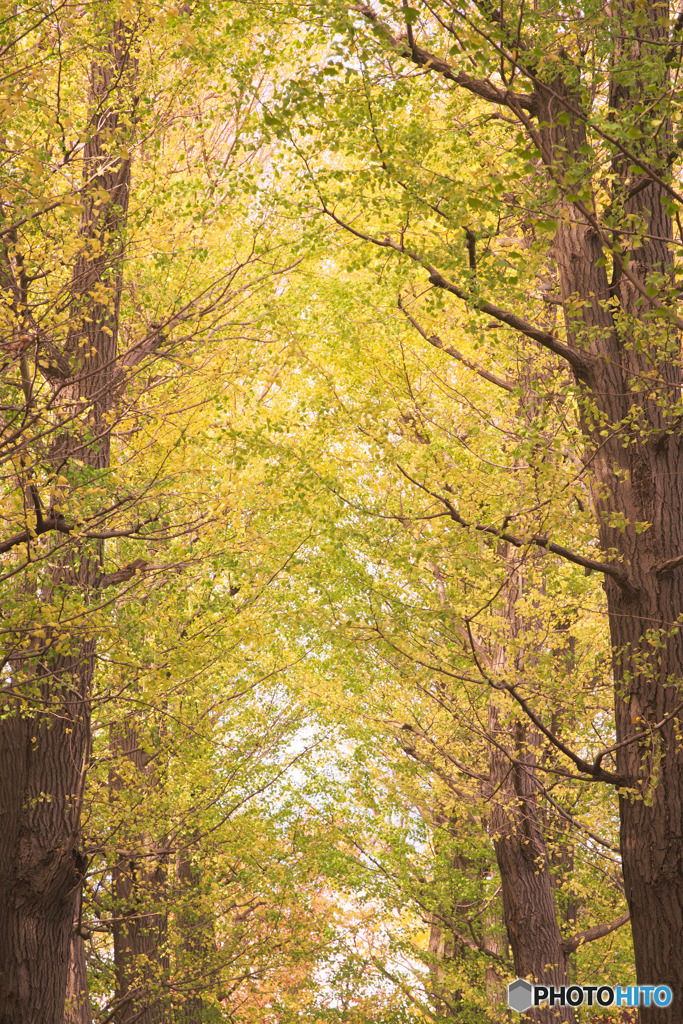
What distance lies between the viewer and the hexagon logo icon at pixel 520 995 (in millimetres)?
7996

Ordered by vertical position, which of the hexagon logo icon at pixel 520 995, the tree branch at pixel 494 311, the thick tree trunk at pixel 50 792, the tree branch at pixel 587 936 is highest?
the tree branch at pixel 494 311

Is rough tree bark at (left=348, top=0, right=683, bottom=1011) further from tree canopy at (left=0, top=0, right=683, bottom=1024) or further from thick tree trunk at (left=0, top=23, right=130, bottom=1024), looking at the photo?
thick tree trunk at (left=0, top=23, right=130, bottom=1024)

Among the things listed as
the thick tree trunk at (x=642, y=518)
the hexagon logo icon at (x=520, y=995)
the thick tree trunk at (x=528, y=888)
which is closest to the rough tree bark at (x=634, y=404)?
the thick tree trunk at (x=642, y=518)

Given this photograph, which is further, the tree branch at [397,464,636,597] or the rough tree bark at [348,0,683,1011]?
the tree branch at [397,464,636,597]

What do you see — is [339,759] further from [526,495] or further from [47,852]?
[526,495]

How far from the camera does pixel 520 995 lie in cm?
820

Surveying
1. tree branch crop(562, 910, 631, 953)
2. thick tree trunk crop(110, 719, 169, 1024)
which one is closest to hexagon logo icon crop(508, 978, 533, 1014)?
tree branch crop(562, 910, 631, 953)

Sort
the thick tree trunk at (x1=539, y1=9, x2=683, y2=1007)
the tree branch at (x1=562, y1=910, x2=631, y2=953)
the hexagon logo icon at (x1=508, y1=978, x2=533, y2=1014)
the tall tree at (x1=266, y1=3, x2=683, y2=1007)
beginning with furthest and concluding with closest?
1. the tree branch at (x1=562, y1=910, x2=631, y2=953)
2. the hexagon logo icon at (x1=508, y1=978, x2=533, y2=1014)
3. the thick tree trunk at (x1=539, y1=9, x2=683, y2=1007)
4. the tall tree at (x1=266, y1=3, x2=683, y2=1007)

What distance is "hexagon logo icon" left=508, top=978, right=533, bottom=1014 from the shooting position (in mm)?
7996

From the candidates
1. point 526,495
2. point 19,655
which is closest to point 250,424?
point 526,495

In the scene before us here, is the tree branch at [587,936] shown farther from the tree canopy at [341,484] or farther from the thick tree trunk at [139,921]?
the thick tree trunk at [139,921]

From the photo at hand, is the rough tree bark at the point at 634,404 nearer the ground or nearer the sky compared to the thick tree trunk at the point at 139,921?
nearer the sky

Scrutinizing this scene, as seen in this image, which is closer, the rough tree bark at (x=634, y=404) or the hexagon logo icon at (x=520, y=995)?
the rough tree bark at (x=634, y=404)

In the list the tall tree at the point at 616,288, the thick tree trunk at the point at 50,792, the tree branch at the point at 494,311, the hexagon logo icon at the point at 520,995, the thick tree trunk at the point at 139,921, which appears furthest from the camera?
the thick tree trunk at the point at 139,921
